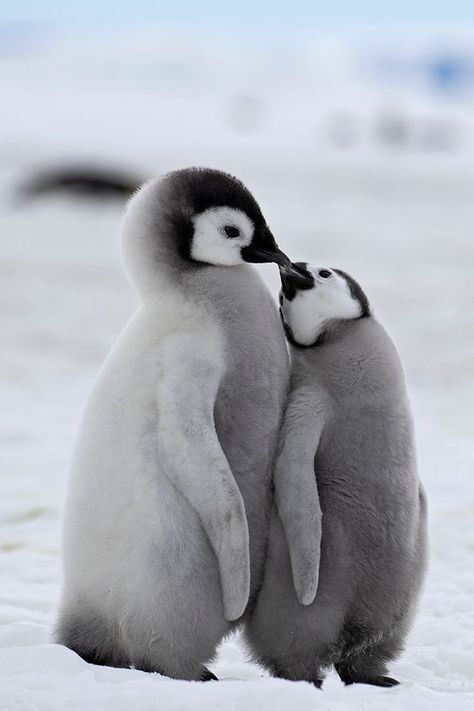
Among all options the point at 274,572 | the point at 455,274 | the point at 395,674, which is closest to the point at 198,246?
the point at 274,572

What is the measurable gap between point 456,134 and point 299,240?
26675mm

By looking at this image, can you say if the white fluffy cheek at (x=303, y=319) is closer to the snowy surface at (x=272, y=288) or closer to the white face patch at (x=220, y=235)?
the white face patch at (x=220, y=235)

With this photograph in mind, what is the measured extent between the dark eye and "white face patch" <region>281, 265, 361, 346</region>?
25cm

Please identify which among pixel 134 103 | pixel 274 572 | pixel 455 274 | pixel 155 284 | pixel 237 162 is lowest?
pixel 274 572

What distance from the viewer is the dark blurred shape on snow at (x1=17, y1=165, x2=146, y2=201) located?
1888 centimetres

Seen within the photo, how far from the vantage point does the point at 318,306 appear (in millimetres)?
2926

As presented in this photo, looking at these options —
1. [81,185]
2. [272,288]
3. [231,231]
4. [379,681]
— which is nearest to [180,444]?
[231,231]

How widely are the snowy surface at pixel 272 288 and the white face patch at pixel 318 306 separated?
883 mm

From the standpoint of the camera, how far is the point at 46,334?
9391 millimetres

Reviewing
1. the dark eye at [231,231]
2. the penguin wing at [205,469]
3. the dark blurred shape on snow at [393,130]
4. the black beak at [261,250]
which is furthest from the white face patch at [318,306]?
the dark blurred shape on snow at [393,130]

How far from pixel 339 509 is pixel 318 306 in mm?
526

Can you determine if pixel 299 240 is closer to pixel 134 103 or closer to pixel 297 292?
pixel 297 292

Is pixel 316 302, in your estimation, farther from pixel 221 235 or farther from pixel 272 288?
pixel 272 288

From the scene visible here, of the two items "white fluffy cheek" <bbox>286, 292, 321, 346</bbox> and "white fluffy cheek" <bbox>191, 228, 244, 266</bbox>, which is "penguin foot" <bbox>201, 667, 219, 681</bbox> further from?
"white fluffy cheek" <bbox>191, 228, 244, 266</bbox>
